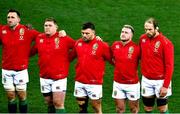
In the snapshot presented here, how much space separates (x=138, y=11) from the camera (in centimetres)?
2000

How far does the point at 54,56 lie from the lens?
414 inches

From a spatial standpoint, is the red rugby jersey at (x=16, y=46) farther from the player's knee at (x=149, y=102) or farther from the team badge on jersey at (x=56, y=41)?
the player's knee at (x=149, y=102)

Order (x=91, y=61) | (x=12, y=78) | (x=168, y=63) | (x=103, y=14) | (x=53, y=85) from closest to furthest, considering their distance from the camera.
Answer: (x=168, y=63) < (x=91, y=61) < (x=53, y=85) < (x=12, y=78) < (x=103, y=14)

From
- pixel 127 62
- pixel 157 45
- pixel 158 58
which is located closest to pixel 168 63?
pixel 158 58

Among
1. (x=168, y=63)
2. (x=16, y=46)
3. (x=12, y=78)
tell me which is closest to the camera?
(x=168, y=63)

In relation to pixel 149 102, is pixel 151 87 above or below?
above

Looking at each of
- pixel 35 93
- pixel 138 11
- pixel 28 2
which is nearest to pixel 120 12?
pixel 138 11

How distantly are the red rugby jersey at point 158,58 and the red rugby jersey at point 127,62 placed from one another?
16 centimetres

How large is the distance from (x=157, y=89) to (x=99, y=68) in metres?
1.19

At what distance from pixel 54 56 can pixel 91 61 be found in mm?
758

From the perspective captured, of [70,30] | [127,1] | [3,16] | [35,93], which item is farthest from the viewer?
[127,1]

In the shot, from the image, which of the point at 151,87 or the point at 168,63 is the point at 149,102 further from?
the point at 168,63

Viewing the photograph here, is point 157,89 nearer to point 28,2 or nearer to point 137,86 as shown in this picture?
point 137,86

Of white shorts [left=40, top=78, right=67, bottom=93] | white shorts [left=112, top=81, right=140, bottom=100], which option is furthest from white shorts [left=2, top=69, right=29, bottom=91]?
white shorts [left=112, top=81, right=140, bottom=100]
